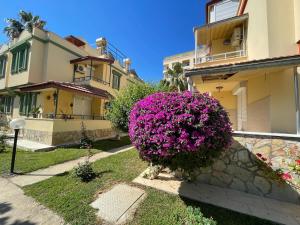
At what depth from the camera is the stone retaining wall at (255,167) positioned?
16.6 feet

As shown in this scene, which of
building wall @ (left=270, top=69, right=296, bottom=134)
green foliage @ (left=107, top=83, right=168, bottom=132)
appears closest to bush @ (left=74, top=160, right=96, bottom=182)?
green foliage @ (left=107, top=83, right=168, bottom=132)

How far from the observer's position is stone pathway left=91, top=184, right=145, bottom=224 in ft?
13.0

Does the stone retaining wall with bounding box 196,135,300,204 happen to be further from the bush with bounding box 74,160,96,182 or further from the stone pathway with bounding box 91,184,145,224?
the bush with bounding box 74,160,96,182

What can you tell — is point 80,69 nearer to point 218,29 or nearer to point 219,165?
point 218,29

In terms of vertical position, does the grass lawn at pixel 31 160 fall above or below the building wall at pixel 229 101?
below

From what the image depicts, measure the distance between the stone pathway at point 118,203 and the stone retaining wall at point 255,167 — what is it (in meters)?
2.61

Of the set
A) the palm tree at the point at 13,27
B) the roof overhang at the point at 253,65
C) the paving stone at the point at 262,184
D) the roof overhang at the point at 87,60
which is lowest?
the paving stone at the point at 262,184

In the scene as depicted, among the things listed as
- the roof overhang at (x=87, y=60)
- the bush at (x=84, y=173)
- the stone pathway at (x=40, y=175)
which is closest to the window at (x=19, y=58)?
the roof overhang at (x=87, y=60)

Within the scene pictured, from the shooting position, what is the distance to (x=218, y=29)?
11797 mm

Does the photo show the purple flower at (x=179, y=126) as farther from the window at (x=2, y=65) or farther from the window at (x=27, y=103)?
the window at (x=2, y=65)

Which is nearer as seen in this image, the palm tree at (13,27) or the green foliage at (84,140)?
the green foliage at (84,140)

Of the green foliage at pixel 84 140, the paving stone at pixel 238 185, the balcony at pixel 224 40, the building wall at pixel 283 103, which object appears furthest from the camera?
the green foliage at pixel 84 140

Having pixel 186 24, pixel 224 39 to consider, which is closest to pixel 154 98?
pixel 224 39

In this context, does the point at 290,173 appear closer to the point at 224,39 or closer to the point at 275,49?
the point at 275,49
